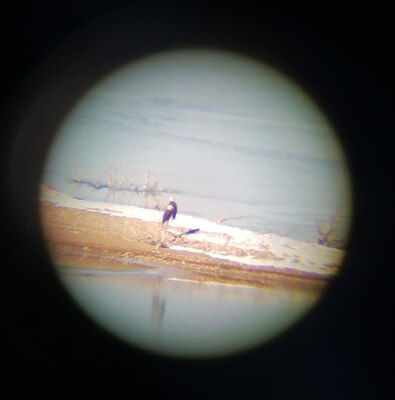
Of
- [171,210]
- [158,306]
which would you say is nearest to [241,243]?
[171,210]

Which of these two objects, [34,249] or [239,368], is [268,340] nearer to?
[239,368]

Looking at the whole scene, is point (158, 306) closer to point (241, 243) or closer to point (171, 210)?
point (171, 210)

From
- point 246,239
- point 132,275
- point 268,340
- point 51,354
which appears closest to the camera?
point 51,354

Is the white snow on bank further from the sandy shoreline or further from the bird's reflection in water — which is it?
the bird's reflection in water

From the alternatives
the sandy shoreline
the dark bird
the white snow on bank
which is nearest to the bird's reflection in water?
the sandy shoreline

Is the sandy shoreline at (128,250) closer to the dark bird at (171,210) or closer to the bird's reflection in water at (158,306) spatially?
the dark bird at (171,210)

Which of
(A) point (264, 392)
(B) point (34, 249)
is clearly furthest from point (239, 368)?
(B) point (34, 249)
